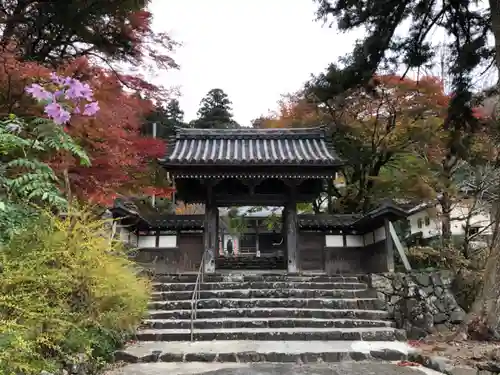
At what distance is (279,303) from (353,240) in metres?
3.86

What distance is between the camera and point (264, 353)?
20.9ft

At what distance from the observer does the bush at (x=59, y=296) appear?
3391 millimetres

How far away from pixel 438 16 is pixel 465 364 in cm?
631

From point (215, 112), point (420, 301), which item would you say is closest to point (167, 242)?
point (420, 301)

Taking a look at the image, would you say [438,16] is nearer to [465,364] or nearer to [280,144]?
[280,144]

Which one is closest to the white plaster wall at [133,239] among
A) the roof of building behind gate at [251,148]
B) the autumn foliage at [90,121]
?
the autumn foliage at [90,121]

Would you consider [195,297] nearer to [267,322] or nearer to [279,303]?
[267,322]

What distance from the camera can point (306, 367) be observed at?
19.5 feet

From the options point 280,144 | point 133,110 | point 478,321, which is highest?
point 133,110

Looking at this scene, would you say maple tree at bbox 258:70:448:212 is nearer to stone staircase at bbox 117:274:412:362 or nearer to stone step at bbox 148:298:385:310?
stone staircase at bbox 117:274:412:362

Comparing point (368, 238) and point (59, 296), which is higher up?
point (368, 238)

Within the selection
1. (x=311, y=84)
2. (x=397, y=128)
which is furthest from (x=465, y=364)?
(x=397, y=128)

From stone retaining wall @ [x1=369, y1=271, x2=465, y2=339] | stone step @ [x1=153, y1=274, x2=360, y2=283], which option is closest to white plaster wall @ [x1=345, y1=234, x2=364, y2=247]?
stone step @ [x1=153, y1=274, x2=360, y2=283]

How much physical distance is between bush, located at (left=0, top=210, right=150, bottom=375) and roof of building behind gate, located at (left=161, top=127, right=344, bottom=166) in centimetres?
522
